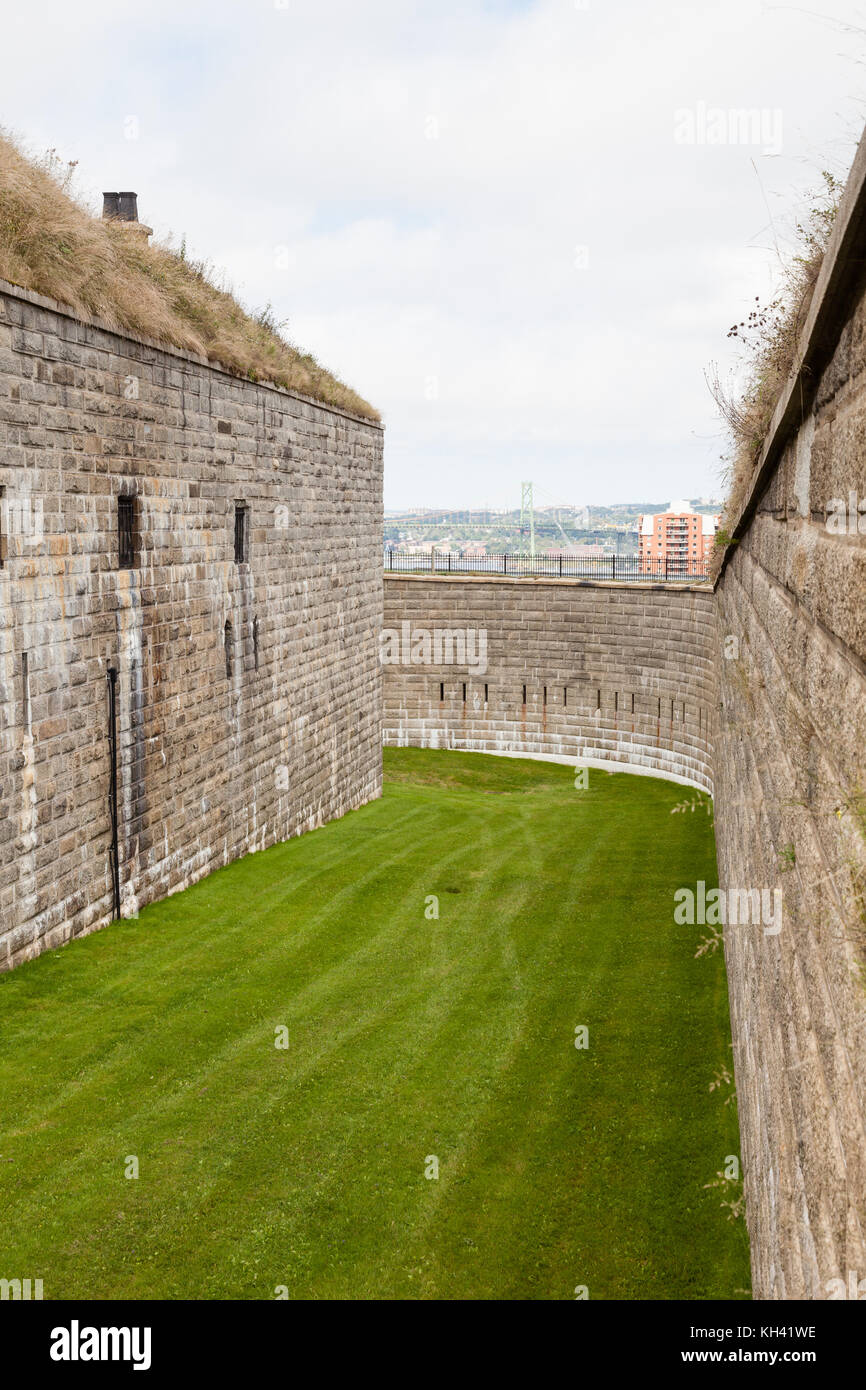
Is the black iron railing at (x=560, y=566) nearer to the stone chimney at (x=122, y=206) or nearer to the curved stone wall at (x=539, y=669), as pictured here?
the curved stone wall at (x=539, y=669)

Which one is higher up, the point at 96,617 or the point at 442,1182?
the point at 96,617

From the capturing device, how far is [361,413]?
72.2 ft

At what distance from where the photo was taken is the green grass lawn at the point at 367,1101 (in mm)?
6746

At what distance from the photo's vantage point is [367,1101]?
29.1 ft

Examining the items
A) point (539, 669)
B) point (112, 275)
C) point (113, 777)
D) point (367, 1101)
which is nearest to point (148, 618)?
point (113, 777)

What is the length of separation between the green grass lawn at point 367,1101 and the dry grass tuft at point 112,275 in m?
6.30

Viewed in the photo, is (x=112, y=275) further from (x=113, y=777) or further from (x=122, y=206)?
(x=122, y=206)

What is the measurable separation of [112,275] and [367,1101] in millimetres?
8458

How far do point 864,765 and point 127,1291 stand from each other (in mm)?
5458

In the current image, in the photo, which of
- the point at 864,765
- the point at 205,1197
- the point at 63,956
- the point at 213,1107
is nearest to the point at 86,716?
the point at 63,956

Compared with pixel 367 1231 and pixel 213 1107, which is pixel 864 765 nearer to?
pixel 367 1231

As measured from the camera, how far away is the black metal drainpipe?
462 inches
